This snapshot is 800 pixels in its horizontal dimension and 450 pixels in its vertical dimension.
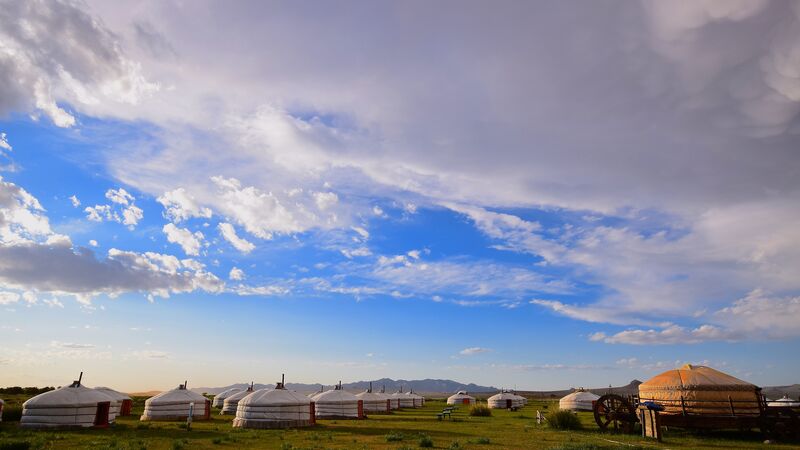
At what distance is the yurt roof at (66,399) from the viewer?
101 ft

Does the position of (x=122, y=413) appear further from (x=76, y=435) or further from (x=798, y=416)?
(x=798, y=416)

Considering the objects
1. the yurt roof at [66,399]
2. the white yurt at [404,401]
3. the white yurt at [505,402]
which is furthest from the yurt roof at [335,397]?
the white yurt at [505,402]

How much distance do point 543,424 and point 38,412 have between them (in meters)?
33.5

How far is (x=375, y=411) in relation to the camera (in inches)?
2093

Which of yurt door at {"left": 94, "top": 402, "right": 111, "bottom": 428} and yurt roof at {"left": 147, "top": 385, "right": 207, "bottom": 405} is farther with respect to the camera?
yurt roof at {"left": 147, "top": 385, "right": 207, "bottom": 405}

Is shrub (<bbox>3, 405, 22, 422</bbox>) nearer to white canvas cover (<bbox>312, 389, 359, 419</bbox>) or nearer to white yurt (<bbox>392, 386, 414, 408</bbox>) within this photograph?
white canvas cover (<bbox>312, 389, 359, 419</bbox>)

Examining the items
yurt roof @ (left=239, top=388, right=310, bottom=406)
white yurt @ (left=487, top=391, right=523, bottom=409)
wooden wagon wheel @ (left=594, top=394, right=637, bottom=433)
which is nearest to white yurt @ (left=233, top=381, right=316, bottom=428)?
yurt roof @ (left=239, top=388, right=310, bottom=406)

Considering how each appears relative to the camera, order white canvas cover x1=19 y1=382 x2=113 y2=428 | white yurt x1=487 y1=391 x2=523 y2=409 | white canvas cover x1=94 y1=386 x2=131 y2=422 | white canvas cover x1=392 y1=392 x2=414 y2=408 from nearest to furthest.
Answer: white canvas cover x1=19 y1=382 x2=113 y2=428
white canvas cover x1=94 y1=386 x2=131 y2=422
white canvas cover x1=392 y1=392 x2=414 y2=408
white yurt x1=487 y1=391 x2=523 y2=409

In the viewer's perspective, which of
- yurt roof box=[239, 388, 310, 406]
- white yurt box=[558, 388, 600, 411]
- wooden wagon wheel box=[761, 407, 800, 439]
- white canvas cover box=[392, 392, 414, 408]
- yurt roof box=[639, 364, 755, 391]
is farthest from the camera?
white canvas cover box=[392, 392, 414, 408]

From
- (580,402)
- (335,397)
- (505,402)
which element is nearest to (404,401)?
(505,402)

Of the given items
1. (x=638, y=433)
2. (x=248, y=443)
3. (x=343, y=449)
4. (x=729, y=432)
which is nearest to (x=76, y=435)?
(x=248, y=443)

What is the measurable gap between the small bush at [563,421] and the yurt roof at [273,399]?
656 inches

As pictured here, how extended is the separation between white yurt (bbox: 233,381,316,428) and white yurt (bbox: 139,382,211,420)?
31.8 feet

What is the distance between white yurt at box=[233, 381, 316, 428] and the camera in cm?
3169
